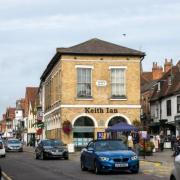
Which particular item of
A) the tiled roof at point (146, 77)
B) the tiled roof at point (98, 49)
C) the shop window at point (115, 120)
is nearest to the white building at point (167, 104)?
the shop window at point (115, 120)

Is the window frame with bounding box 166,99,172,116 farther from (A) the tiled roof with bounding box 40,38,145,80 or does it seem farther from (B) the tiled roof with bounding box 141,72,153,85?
(B) the tiled roof with bounding box 141,72,153,85

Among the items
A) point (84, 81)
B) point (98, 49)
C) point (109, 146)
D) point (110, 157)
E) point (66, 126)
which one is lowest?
point (110, 157)

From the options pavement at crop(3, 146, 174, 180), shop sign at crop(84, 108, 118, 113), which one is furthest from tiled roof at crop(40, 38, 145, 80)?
pavement at crop(3, 146, 174, 180)

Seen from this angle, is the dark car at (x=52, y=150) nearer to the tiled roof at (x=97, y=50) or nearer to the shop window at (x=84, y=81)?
the shop window at (x=84, y=81)

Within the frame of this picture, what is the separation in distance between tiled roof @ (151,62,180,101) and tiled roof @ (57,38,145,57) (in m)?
7.98

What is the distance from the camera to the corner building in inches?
2215

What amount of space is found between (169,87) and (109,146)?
42.5 meters

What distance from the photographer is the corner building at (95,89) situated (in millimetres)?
56250

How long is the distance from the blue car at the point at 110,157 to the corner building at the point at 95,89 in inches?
1183

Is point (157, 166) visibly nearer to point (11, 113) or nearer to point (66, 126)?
point (66, 126)

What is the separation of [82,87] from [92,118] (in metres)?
3.13

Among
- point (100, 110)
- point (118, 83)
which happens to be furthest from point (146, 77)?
point (100, 110)

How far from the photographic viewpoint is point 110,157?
23.8m

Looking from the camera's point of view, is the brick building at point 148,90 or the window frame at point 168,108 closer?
the window frame at point 168,108
